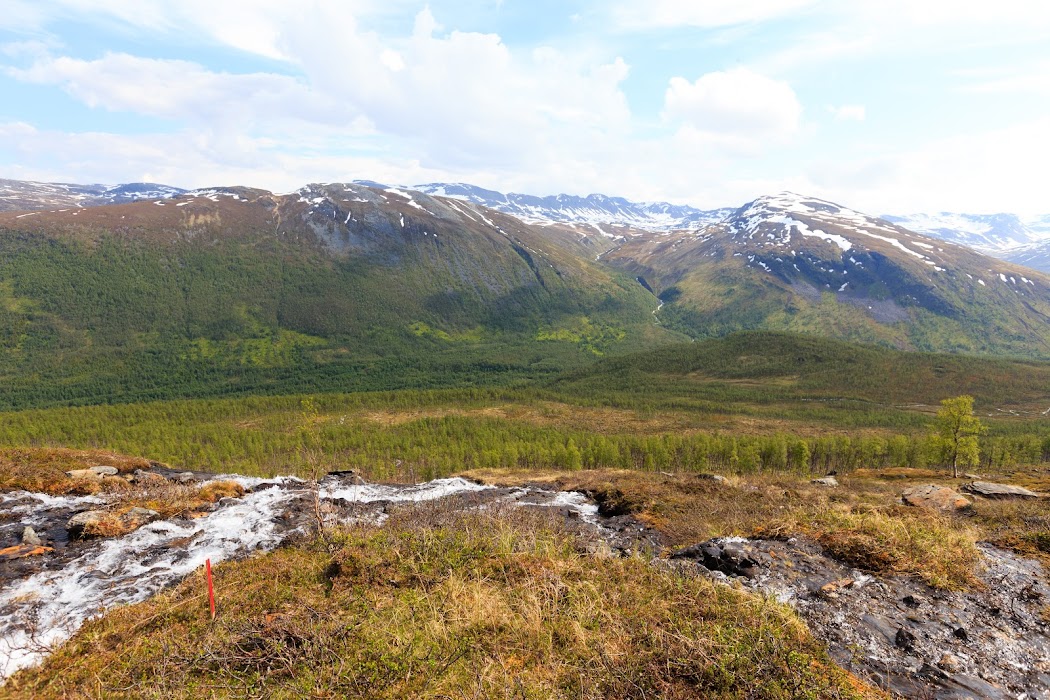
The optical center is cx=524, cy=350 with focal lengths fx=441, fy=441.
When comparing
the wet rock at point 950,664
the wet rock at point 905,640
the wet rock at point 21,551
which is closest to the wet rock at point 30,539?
the wet rock at point 21,551

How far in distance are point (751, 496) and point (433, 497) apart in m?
24.6

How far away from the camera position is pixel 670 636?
8820 millimetres

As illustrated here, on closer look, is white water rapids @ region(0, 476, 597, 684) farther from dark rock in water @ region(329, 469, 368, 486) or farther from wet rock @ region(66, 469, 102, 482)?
dark rock in water @ region(329, 469, 368, 486)

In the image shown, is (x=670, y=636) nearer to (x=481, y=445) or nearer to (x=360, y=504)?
(x=360, y=504)

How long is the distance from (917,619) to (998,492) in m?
36.9

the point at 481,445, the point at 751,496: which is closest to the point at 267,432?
the point at 481,445

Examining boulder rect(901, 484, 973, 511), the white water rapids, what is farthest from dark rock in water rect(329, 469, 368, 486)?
boulder rect(901, 484, 973, 511)

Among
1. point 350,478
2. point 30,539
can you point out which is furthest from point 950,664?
point 350,478

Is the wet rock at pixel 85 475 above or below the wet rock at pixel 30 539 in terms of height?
below

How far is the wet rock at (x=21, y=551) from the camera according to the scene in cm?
1745

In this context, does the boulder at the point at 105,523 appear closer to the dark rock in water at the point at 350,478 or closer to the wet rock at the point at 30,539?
the wet rock at the point at 30,539

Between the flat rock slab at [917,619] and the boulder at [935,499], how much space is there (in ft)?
47.9

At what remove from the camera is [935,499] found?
29.0 m

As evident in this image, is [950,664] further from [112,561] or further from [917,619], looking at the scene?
[112,561]
